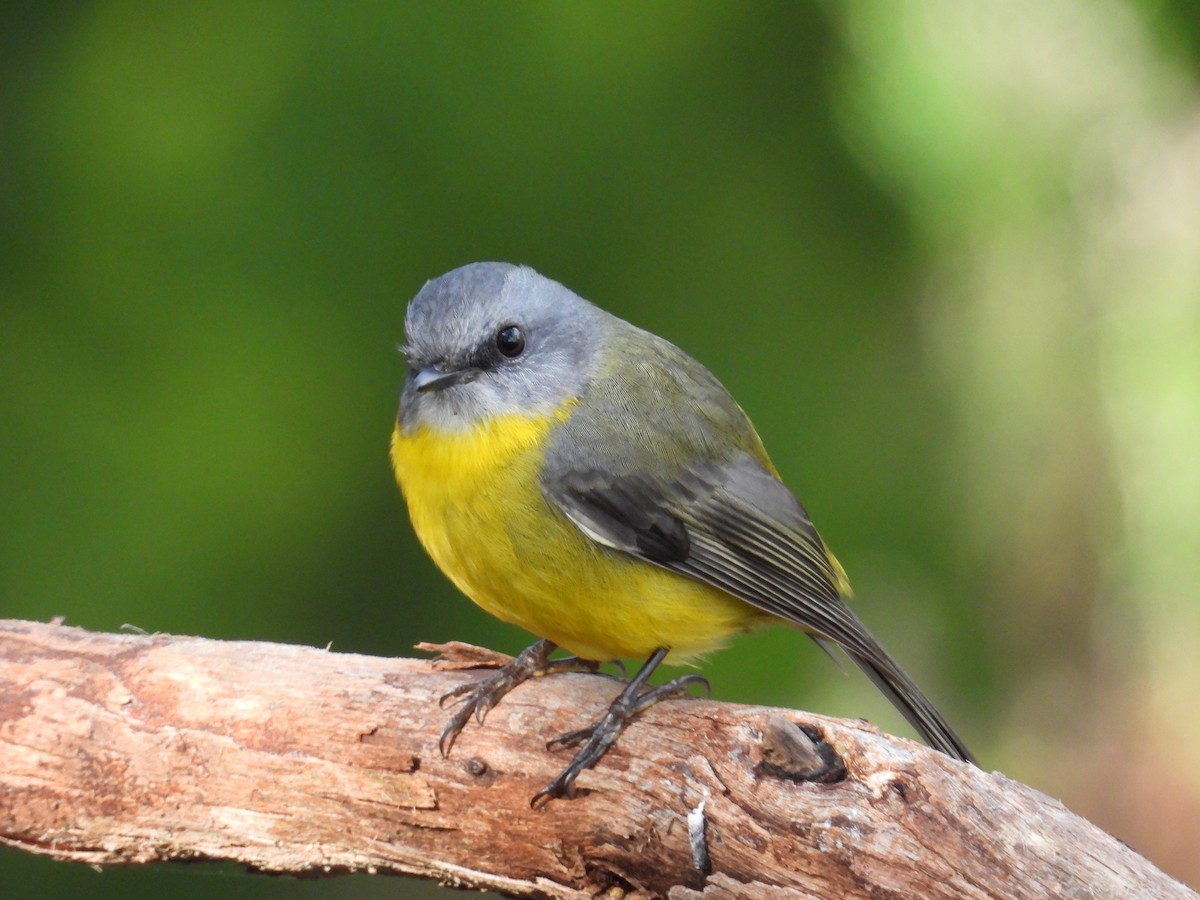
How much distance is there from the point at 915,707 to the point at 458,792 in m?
1.09

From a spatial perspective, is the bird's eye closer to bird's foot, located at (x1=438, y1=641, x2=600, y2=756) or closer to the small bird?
the small bird

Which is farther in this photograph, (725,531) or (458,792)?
(725,531)

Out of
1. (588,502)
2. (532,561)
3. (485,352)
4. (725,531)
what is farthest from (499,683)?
(485,352)

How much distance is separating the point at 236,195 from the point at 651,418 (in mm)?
2272

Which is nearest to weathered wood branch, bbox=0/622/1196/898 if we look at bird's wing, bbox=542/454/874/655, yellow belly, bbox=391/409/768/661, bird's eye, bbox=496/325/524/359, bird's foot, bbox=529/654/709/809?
bird's foot, bbox=529/654/709/809

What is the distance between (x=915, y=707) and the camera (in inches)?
124

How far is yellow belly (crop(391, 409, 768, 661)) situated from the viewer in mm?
2871

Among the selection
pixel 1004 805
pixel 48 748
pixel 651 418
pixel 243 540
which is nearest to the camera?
pixel 1004 805

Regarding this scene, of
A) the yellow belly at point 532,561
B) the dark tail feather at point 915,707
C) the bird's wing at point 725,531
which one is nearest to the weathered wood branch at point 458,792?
the yellow belly at point 532,561

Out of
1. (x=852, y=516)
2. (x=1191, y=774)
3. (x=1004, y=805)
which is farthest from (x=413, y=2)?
(x=1191, y=774)

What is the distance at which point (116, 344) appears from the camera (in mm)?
4836

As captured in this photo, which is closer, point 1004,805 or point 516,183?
point 1004,805

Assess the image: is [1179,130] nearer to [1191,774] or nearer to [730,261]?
[730,261]

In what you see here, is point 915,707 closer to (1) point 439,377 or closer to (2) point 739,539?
(2) point 739,539
